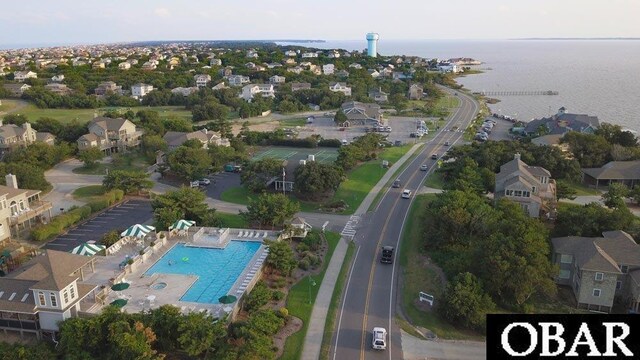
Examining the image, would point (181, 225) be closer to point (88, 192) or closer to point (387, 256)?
point (387, 256)

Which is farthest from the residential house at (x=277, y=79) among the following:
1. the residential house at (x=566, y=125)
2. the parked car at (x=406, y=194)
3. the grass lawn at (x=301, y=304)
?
the grass lawn at (x=301, y=304)

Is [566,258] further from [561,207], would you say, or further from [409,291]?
[561,207]

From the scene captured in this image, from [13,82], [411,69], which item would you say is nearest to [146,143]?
[13,82]

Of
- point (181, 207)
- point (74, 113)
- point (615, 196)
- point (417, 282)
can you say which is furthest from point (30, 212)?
point (74, 113)

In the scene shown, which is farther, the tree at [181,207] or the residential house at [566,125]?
the residential house at [566,125]

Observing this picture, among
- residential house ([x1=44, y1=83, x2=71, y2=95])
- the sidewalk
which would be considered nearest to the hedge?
the sidewalk

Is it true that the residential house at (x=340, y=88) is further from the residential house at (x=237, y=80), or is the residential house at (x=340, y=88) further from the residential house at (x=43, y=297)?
the residential house at (x=43, y=297)
